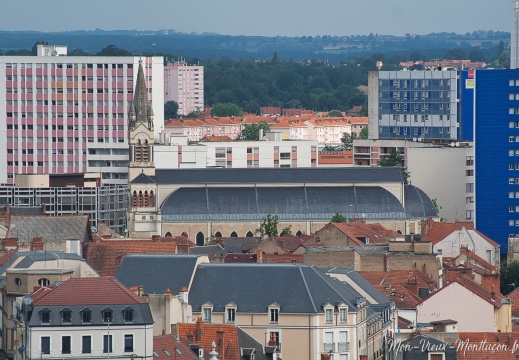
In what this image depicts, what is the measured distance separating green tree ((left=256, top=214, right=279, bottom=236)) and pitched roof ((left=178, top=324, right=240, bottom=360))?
72.0m

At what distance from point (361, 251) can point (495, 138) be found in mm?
70615

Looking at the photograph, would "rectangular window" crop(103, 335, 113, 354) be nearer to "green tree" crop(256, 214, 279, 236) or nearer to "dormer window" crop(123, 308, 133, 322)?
"dormer window" crop(123, 308, 133, 322)

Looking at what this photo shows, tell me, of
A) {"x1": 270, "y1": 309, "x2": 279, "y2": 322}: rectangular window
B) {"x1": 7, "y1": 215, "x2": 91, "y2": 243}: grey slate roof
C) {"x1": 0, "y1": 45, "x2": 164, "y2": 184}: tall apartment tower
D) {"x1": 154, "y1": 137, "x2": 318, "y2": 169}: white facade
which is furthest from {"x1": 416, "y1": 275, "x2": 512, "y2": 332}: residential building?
{"x1": 0, "y1": 45, "x2": 164, "y2": 184}: tall apartment tower

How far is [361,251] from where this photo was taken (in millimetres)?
105500

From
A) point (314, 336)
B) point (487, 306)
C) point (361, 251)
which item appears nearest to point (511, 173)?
point (361, 251)

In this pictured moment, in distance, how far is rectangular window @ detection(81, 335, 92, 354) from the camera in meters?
65.0

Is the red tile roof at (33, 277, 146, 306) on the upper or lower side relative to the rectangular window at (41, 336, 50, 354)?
upper

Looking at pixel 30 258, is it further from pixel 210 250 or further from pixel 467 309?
pixel 210 250

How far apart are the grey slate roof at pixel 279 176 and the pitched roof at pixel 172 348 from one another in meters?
87.6

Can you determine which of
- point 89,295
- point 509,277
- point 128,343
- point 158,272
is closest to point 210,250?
point 509,277

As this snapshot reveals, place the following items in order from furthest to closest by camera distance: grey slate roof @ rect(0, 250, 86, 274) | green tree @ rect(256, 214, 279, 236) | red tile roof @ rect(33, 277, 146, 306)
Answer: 1. green tree @ rect(256, 214, 279, 236)
2. grey slate roof @ rect(0, 250, 86, 274)
3. red tile roof @ rect(33, 277, 146, 306)

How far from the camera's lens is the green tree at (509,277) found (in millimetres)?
112562

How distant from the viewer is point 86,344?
65.2 meters

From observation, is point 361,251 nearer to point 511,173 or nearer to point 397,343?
point 397,343
